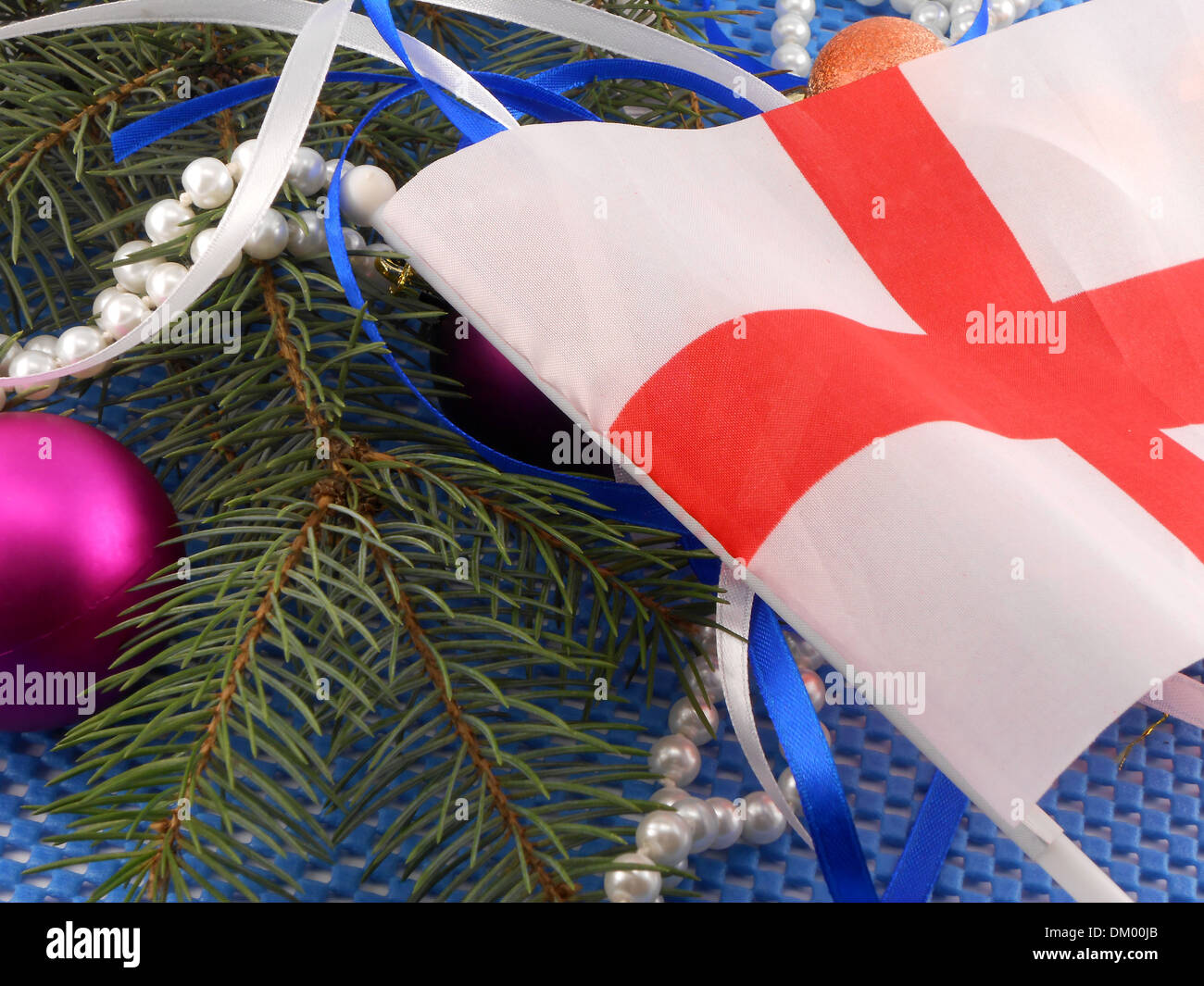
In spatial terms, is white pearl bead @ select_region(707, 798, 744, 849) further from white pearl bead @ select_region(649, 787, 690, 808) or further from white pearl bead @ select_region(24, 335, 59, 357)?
white pearl bead @ select_region(24, 335, 59, 357)

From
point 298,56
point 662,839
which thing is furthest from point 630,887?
point 298,56

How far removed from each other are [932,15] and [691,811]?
0.41m

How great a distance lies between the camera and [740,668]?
0.27 meters

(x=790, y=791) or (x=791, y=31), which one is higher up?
(x=791, y=31)

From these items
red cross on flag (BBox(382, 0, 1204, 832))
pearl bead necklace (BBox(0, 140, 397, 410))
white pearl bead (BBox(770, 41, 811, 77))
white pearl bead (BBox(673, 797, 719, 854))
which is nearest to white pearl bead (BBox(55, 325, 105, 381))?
pearl bead necklace (BBox(0, 140, 397, 410))

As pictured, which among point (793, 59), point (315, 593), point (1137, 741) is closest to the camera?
point (315, 593)

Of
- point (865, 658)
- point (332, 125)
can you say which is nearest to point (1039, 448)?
point (865, 658)

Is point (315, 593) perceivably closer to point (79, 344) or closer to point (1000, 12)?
point (79, 344)

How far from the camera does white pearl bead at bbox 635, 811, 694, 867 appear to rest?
26cm

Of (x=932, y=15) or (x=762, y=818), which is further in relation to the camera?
(x=932, y=15)

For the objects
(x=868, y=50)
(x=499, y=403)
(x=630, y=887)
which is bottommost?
(x=630, y=887)

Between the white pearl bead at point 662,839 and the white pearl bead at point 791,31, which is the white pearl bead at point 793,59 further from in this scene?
the white pearl bead at point 662,839

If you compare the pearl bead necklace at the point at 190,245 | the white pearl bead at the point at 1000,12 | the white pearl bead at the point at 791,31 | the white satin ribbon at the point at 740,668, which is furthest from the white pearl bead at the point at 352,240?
the white pearl bead at the point at 1000,12
